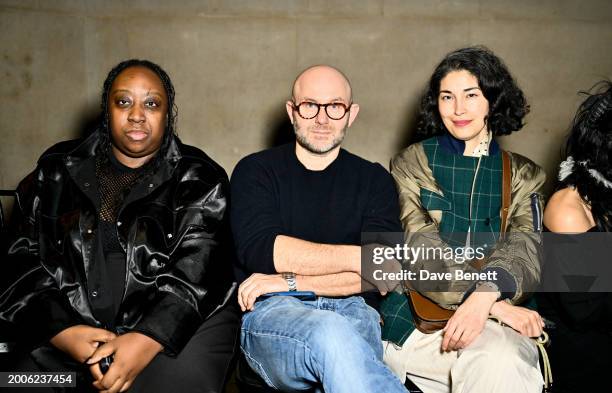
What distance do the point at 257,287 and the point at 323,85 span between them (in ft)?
3.07

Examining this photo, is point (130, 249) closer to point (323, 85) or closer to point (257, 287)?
point (257, 287)

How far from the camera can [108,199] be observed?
221cm

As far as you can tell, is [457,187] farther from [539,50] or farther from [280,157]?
[539,50]

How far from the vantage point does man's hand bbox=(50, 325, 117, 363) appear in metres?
1.91

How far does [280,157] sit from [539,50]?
8.22 feet

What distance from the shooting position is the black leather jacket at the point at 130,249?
200cm

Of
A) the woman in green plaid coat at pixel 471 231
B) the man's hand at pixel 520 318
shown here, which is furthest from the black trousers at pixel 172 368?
the man's hand at pixel 520 318

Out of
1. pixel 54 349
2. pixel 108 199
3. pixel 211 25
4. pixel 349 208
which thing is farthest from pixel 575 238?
pixel 211 25

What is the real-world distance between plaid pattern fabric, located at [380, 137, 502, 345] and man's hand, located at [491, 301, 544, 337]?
1.12ft

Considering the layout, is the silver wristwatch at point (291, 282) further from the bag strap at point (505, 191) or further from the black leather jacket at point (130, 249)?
the bag strap at point (505, 191)

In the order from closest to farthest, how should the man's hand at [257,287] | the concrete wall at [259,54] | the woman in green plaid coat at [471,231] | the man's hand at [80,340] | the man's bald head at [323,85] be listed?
the man's hand at [80,340] < the woman in green plaid coat at [471,231] < the man's hand at [257,287] < the man's bald head at [323,85] < the concrete wall at [259,54]

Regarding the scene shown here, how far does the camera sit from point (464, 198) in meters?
2.45

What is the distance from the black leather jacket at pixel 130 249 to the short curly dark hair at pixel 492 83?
1210mm

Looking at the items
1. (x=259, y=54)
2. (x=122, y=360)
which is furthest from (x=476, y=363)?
(x=259, y=54)
